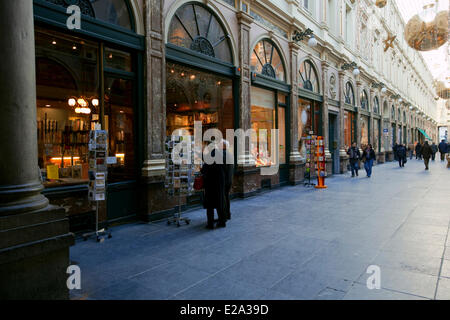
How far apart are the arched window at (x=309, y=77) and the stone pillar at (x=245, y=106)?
448 centimetres

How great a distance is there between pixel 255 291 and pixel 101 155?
11.6 ft

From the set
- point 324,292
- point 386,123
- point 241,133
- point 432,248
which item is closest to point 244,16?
point 241,133

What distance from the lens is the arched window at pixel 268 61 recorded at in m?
10.5

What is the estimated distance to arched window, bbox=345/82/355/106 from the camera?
61.0ft

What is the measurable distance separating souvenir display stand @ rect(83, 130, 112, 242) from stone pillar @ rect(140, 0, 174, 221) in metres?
1.21

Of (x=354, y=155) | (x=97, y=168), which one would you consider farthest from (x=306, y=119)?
(x=97, y=168)

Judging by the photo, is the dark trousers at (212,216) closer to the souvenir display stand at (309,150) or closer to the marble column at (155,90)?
the marble column at (155,90)

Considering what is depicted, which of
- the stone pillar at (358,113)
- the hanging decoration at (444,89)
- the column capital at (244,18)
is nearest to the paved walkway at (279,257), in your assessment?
the column capital at (244,18)

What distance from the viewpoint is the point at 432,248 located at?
4789 millimetres

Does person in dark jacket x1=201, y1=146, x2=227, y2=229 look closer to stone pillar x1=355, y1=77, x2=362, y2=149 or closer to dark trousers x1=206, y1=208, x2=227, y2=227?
dark trousers x1=206, y1=208, x2=227, y2=227

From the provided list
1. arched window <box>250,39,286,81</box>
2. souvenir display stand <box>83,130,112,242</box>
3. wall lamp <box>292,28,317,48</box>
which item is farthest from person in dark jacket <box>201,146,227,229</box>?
wall lamp <box>292,28,317,48</box>

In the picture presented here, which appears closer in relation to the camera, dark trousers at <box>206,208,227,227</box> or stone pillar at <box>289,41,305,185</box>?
dark trousers at <box>206,208,227,227</box>
